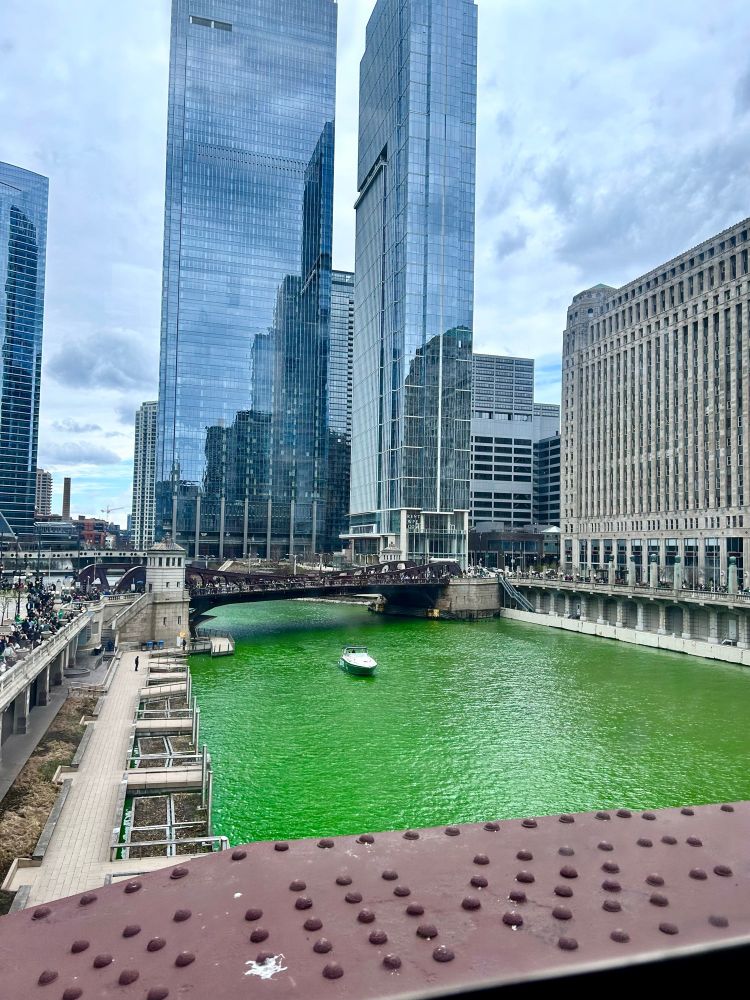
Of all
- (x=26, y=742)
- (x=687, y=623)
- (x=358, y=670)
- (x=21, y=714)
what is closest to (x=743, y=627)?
(x=687, y=623)

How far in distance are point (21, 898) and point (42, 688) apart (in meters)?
28.0

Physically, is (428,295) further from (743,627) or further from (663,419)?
(743,627)

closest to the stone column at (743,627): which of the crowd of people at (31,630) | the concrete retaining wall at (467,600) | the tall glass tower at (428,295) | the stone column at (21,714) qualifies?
the concrete retaining wall at (467,600)

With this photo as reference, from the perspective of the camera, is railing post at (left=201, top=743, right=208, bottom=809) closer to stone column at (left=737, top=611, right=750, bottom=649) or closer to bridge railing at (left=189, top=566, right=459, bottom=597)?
bridge railing at (left=189, top=566, right=459, bottom=597)

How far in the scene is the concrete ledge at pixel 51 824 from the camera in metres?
24.1

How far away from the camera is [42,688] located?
4625cm

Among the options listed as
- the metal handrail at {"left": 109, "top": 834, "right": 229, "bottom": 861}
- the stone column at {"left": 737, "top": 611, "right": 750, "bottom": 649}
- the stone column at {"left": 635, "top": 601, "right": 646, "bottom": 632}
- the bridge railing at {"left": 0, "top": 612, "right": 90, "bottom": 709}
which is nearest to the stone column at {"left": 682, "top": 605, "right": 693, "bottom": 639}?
the stone column at {"left": 737, "top": 611, "right": 750, "bottom": 649}

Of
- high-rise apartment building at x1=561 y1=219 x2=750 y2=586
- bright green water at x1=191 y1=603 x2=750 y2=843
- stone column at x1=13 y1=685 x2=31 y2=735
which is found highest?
high-rise apartment building at x1=561 y1=219 x2=750 y2=586

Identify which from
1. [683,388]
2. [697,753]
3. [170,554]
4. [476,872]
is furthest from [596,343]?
[476,872]

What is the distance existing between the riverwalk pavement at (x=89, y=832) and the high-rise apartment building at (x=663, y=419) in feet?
308

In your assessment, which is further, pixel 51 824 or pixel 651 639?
pixel 651 639

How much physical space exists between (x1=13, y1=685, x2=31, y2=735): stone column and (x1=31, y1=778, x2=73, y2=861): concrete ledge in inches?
343

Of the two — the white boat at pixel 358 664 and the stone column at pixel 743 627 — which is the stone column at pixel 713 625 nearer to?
the stone column at pixel 743 627

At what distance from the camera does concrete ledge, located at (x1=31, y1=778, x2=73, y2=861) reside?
2412 cm
